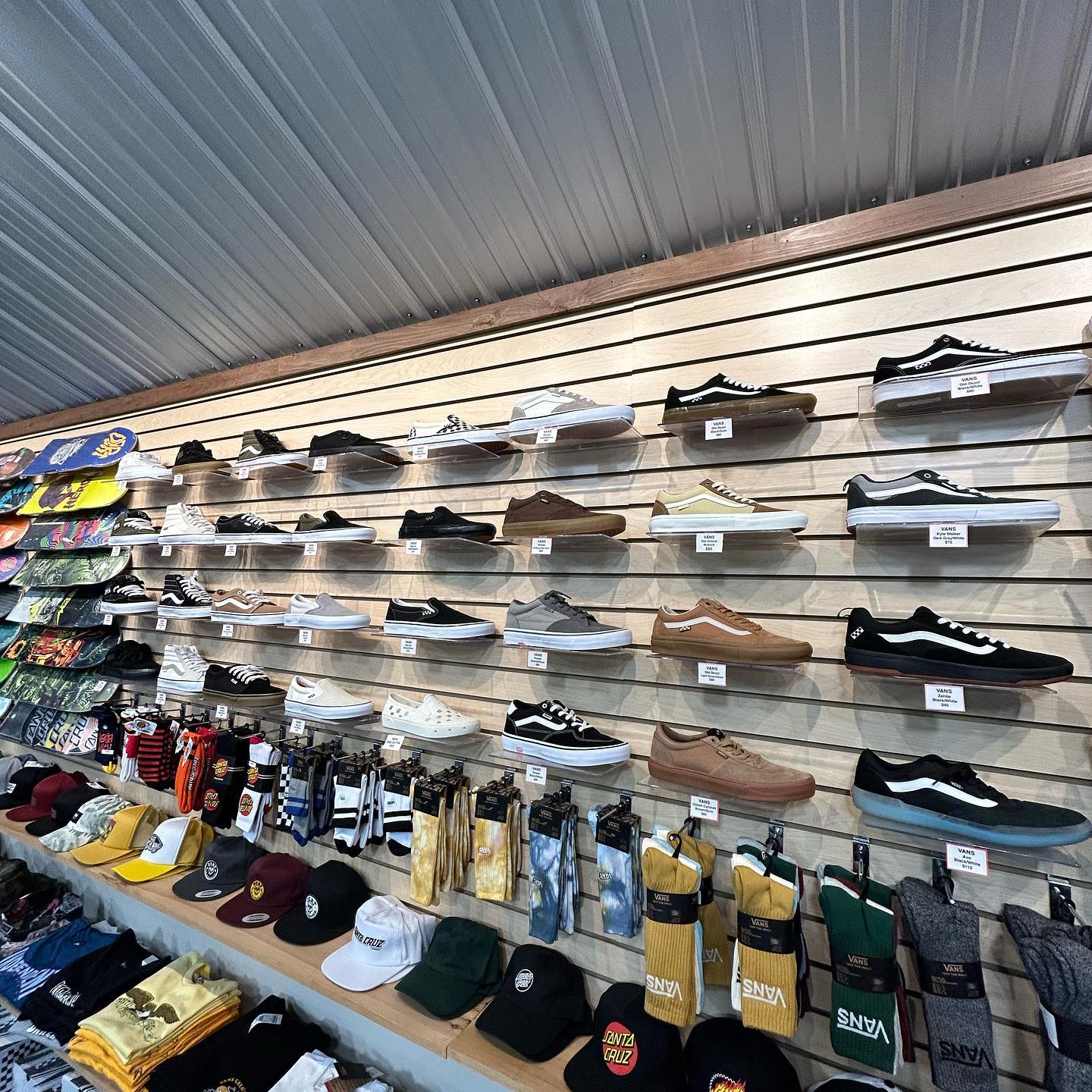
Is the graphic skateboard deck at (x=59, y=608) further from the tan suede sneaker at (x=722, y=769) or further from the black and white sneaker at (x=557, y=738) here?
the tan suede sneaker at (x=722, y=769)

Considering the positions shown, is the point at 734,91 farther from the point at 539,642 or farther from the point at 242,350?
the point at 242,350

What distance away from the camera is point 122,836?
289cm

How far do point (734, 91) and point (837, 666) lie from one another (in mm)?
1704

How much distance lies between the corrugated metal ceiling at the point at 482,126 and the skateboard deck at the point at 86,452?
4.36 ft

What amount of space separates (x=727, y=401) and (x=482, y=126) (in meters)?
1.19

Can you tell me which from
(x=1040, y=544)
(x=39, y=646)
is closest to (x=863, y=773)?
(x=1040, y=544)

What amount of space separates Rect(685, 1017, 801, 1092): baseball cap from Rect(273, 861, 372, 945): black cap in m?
1.39

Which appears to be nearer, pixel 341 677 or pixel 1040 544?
pixel 1040 544

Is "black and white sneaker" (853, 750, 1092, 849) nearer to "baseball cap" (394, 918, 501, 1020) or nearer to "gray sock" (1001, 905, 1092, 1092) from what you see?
"gray sock" (1001, 905, 1092, 1092)

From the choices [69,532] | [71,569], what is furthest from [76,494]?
[71,569]

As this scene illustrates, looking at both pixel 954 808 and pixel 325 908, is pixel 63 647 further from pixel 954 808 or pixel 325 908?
pixel 954 808

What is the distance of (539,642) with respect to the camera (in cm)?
190

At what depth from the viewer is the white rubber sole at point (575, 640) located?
183 centimetres

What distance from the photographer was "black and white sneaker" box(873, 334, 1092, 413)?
1.42 m
